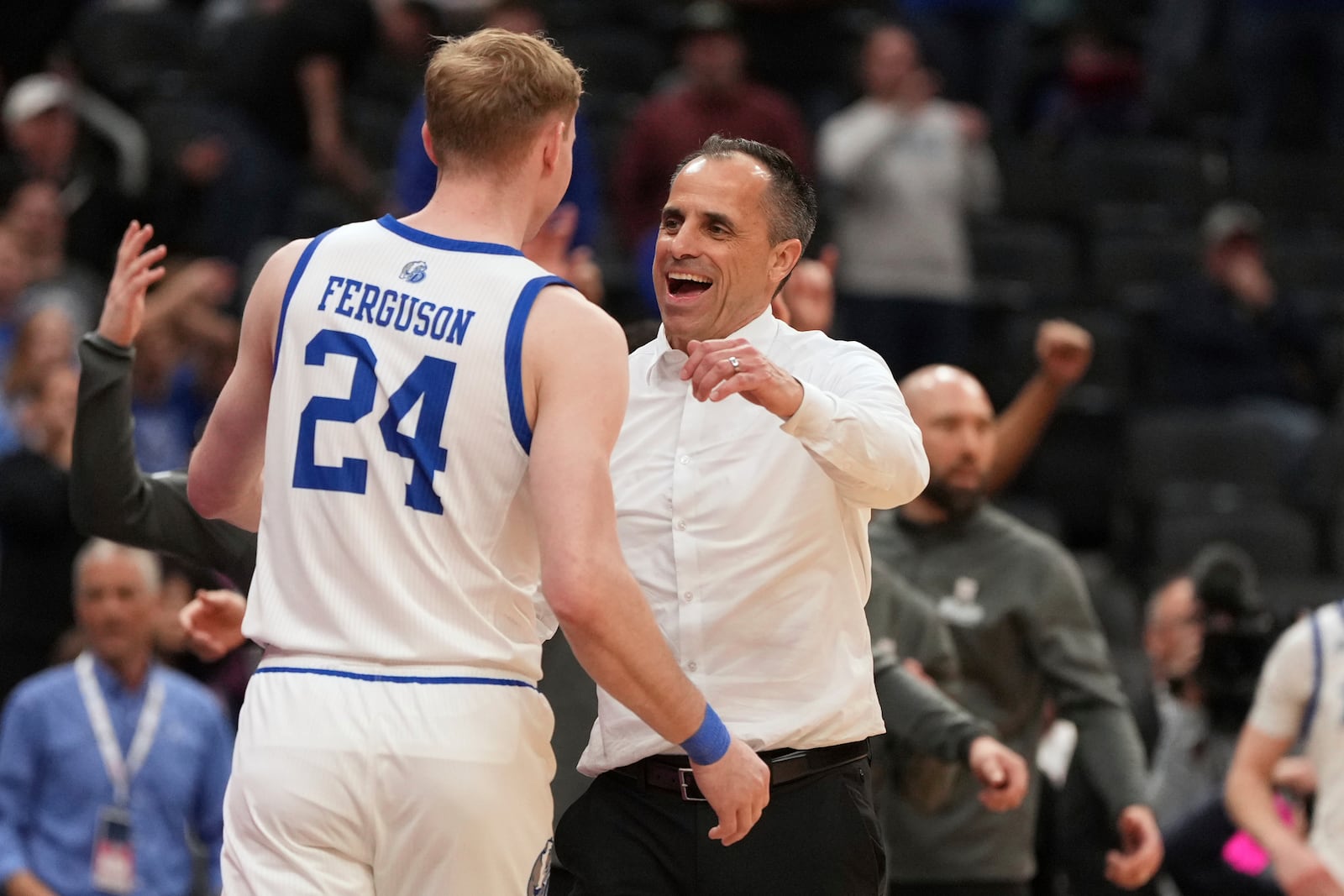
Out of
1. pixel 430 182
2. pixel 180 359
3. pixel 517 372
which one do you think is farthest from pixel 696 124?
pixel 517 372

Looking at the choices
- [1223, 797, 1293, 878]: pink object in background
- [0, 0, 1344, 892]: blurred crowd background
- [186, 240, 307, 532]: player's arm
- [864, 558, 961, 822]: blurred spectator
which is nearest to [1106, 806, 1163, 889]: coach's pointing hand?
A: [864, 558, 961, 822]: blurred spectator

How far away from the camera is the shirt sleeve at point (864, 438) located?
369 centimetres

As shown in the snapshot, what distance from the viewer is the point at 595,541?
11.1 ft

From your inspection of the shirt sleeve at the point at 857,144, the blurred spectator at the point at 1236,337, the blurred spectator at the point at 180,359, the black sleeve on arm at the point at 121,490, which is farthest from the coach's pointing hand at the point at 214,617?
the blurred spectator at the point at 1236,337

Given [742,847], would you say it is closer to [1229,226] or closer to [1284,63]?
[1229,226]

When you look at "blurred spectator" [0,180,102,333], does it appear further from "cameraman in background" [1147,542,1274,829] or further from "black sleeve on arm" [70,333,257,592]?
"black sleeve on arm" [70,333,257,592]

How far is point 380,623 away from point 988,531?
3.18 meters

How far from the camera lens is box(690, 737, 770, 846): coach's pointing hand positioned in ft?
11.5

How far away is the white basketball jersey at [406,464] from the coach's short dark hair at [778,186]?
80cm

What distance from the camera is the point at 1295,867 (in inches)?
225

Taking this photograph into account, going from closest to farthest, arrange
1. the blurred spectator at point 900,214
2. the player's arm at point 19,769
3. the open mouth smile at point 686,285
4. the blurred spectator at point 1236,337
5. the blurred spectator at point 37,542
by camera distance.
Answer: the open mouth smile at point 686,285 < the player's arm at point 19,769 < the blurred spectator at point 37,542 < the blurred spectator at point 900,214 < the blurred spectator at point 1236,337

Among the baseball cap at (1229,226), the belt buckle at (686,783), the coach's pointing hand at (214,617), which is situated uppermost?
the coach's pointing hand at (214,617)

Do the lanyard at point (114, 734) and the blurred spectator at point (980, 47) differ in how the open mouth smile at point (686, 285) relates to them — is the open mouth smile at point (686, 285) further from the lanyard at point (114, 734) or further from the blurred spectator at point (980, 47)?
the blurred spectator at point (980, 47)

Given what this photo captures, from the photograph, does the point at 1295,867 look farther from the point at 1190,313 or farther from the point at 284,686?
the point at 1190,313
